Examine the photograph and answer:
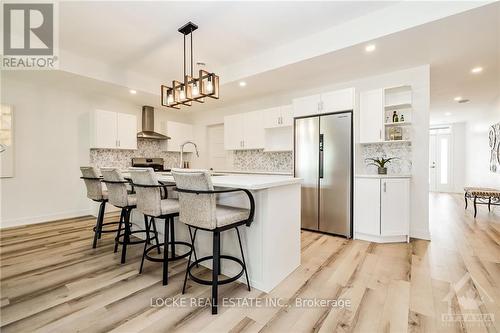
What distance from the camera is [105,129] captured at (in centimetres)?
454

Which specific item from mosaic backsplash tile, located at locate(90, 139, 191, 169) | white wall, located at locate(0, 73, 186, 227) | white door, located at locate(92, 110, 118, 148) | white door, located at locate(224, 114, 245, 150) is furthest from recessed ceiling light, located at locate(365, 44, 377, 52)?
mosaic backsplash tile, located at locate(90, 139, 191, 169)

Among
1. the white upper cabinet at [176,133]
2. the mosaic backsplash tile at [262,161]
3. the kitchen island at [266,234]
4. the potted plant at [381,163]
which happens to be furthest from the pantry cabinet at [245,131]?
the kitchen island at [266,234]

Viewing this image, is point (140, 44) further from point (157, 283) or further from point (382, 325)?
point (382, 325)

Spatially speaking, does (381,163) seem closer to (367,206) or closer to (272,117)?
(367,206)

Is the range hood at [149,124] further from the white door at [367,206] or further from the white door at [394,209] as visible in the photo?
the white door at [394,209]

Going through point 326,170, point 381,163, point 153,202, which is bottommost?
point 153,202

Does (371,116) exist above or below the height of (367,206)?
above

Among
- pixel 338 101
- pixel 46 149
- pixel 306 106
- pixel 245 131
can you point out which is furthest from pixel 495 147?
pixel 46 149

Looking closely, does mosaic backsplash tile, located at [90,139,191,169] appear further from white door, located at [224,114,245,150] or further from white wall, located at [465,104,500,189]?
white wall, located at [465,104,500,189]

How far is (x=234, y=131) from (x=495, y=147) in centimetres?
588

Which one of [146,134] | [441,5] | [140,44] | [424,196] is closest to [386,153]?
[424,196]

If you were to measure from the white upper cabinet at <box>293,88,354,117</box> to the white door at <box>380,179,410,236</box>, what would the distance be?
1205 mm

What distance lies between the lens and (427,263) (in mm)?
2443

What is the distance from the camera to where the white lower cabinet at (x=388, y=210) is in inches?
122
